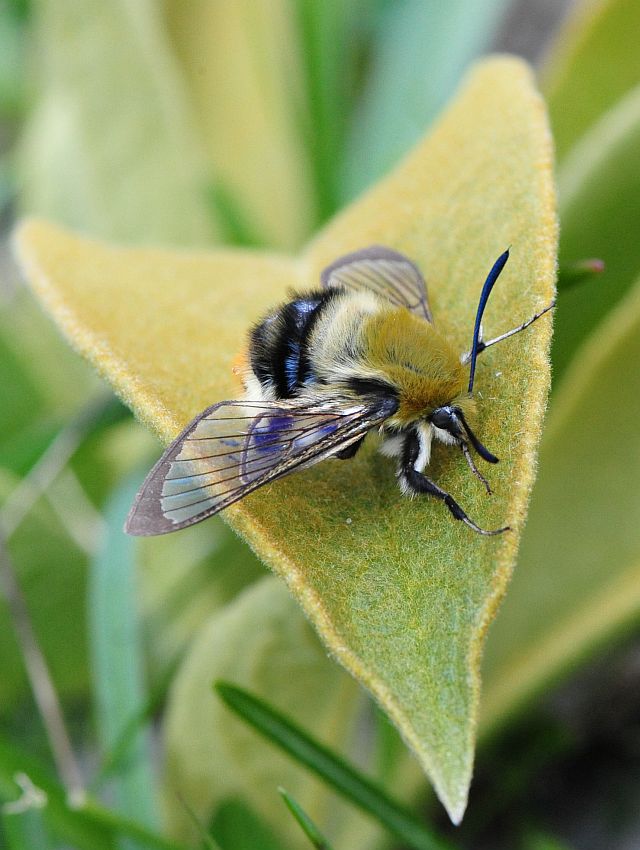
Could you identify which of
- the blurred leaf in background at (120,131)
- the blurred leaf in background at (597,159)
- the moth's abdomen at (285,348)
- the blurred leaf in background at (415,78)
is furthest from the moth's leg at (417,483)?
the blurred leaf in background at (415,78)

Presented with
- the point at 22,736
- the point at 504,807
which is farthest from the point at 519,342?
the point at 22,736

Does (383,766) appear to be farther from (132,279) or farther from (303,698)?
(132,279)

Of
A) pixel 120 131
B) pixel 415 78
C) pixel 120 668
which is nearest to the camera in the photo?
pixel 120 668

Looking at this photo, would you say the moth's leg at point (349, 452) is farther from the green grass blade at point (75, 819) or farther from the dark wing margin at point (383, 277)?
the green grass blade at point (75, 819)

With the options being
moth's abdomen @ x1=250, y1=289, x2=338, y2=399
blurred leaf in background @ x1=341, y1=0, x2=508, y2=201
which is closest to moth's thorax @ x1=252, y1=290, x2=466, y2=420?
moth's abdomen @ x1=250, y1=289, x2=338, y2=399

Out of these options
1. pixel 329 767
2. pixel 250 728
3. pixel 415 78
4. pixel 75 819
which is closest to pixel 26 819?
pixel 75 819

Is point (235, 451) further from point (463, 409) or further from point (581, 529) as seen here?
point (581, 529)
